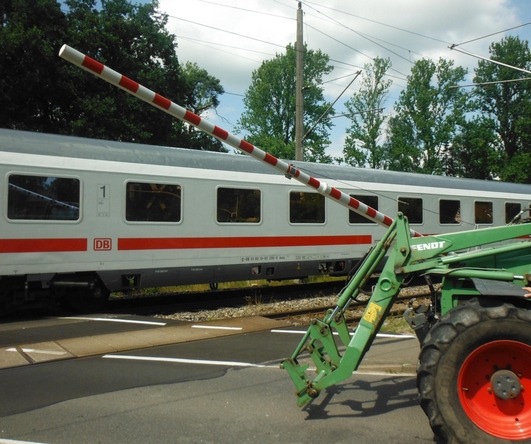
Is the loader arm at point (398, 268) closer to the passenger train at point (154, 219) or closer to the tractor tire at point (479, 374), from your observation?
the tractor tire at point (479, 374)

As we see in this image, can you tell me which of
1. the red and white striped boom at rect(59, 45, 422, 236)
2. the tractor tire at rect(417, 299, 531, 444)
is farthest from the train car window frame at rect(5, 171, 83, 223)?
the tractor tire at rect(417, 299, 531, 444)

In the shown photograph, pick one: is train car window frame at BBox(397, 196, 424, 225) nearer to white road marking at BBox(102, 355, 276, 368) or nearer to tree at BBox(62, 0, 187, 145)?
white road marking at BBox(102, 355, 276, 368)

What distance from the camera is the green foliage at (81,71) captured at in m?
20.3

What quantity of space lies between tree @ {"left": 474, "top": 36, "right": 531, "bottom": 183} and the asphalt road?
1653 inches

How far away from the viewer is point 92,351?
719cm

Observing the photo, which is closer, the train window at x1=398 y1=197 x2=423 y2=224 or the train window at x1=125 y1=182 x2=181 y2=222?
the train window at x1=125 y1=182 x2=181 y2=222

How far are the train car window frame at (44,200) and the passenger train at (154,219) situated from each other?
0.06ft

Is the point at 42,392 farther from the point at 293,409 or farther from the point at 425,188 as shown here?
the point at 425,188

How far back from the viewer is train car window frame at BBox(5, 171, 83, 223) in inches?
368

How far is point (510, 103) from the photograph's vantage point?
157 ft

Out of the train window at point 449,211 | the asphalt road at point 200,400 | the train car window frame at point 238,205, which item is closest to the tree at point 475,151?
the train window at point 449,211

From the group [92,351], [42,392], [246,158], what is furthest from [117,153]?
[42,392]

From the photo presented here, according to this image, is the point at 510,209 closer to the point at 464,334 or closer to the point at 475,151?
the point at 464,334

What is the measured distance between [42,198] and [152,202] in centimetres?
207
